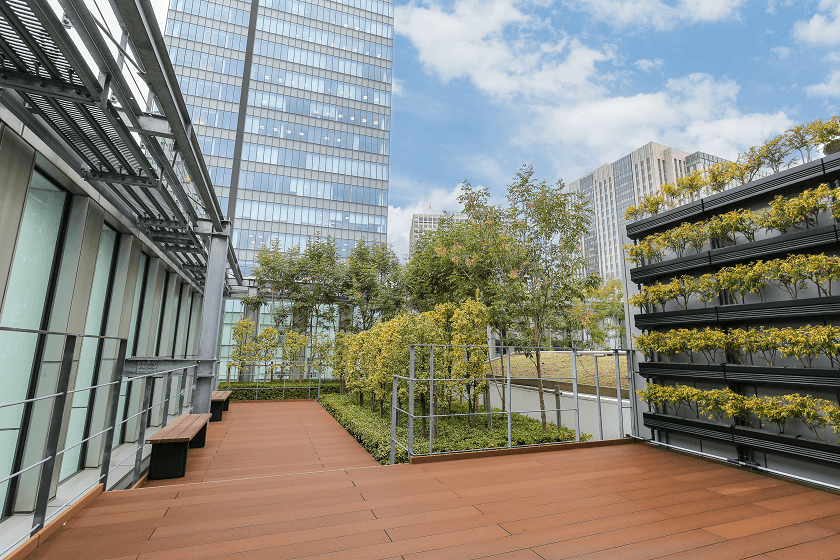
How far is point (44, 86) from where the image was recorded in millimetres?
2812

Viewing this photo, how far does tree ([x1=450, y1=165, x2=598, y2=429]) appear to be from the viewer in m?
7.41

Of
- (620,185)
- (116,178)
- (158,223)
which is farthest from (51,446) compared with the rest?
(620,185)

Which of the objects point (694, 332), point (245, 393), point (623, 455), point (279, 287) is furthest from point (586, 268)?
point (279, 287)

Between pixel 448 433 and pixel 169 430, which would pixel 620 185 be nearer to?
pixel 448 433

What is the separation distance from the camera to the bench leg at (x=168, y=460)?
4.54 meters

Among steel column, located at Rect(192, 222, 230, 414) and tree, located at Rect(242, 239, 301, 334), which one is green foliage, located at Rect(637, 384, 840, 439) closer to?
steel column, located at Rect(192, 222, 230, 414)

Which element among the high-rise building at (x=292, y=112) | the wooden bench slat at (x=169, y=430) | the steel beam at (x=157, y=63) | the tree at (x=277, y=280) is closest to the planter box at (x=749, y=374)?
the wooden bench slat at (x=169, y=430)

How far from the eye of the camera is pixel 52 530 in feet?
8.28

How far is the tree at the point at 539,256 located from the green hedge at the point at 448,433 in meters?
1.11

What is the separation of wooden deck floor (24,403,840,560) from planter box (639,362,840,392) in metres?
0.95

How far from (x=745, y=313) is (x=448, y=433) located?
484 centimetres

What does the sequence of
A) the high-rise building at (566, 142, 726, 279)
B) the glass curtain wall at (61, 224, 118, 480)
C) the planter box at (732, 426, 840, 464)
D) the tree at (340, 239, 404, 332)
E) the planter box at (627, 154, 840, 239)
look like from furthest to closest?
the tree at (340, 239, 404, 332) → the high-rise building at (566, 142, 726, 279) → the glass curtain wall at (61, 224, 118, 480) → the planter box at (627, 154, 840, 239) → the planter box at (732, 426, 840, 464)

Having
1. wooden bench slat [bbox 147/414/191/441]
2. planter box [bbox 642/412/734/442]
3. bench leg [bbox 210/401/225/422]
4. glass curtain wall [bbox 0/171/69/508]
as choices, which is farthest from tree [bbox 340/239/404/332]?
glass curtain wall [bbox 0/171/69/508]

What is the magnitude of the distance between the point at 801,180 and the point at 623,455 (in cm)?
360
